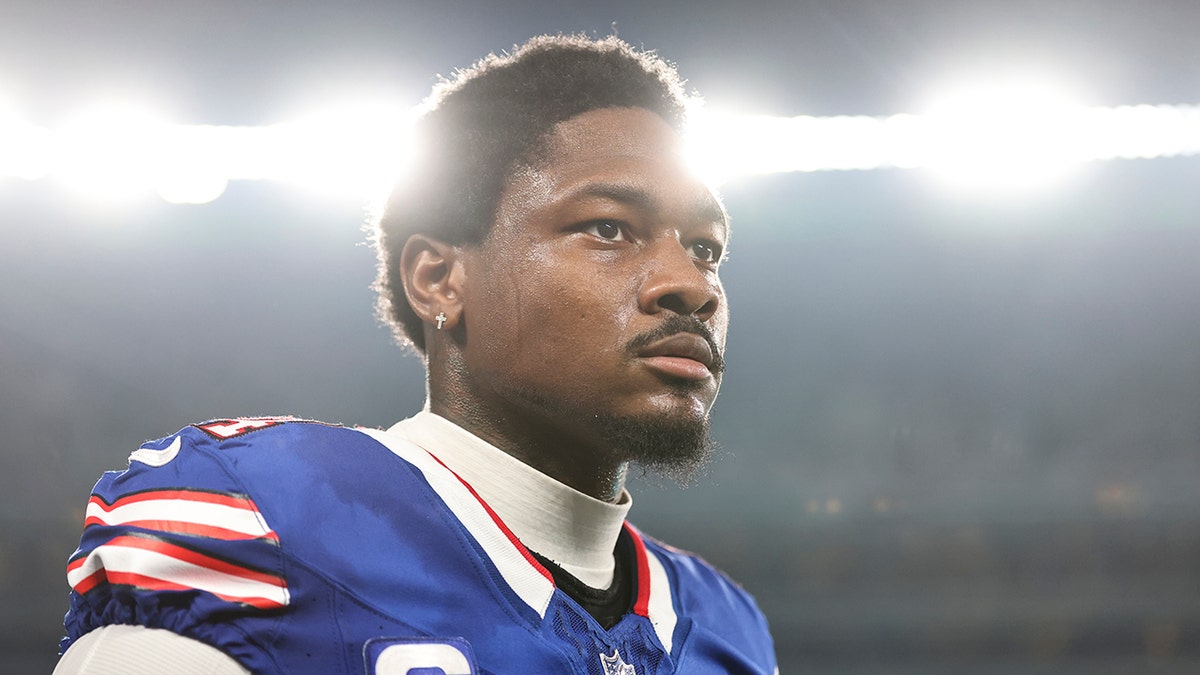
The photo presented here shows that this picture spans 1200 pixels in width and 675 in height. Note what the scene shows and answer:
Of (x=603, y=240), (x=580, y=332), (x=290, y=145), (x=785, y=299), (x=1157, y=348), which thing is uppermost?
(x=1157, y=348)

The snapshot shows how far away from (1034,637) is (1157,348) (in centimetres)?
126

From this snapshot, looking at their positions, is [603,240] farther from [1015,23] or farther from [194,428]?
[1015,23]

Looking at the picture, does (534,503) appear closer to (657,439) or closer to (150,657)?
(657,439)

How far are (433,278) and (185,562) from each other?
0.49 m

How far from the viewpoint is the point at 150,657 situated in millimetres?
782

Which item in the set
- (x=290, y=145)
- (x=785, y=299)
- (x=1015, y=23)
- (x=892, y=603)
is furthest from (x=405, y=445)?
(x=892, y=603)

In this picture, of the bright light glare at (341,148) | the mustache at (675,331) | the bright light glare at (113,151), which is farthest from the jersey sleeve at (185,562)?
the bright light glare at (113,151)

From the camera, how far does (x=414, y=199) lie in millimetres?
1264

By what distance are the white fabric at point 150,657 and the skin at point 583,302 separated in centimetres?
40

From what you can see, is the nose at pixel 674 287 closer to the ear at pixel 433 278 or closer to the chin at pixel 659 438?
the chin at pixel 659 438

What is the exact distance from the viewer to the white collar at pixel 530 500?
1064mm

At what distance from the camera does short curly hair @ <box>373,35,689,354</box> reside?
3.88ft

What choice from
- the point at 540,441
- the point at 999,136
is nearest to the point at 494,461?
the point at 540,441

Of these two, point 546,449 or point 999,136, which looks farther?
point 999,136
